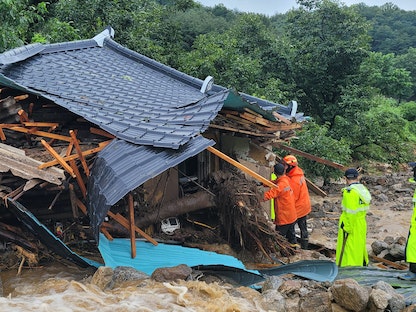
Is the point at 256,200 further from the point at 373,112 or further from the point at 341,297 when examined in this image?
the point at 373,112

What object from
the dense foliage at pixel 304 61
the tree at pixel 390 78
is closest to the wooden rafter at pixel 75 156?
the dense foliage at pixel 304 61

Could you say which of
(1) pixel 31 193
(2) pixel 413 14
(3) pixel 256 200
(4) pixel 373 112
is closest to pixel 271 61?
(4) pixel 373 112

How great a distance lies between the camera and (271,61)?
846 inches

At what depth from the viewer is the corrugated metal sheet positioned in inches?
178

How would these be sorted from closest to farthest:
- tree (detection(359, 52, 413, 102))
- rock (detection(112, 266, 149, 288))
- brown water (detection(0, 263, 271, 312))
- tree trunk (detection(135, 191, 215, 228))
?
brown water (detection(0, 263, 271, 312)) → rock (detection(112, 266, 149, 288)) → tree trunk (detection(135, 191, 215, 228)) → tree (detection(359, 52, 413, 102))

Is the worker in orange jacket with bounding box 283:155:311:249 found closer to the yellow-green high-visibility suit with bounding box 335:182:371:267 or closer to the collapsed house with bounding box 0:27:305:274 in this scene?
the collapsed house with bounding box 0:27:305:274

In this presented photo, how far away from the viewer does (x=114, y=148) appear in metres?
5.23

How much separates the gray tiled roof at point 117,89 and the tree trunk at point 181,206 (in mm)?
1418

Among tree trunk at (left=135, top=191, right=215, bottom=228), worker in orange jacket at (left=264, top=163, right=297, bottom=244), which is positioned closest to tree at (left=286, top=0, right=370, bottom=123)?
worker in orange jacket at (left=264, top=163, right=297, bottom=244)

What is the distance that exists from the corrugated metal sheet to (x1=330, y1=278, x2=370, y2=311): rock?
205 centimetres

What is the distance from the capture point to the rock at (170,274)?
466 centimetres

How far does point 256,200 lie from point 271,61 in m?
15.6

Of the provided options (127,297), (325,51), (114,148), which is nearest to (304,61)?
(325,51)

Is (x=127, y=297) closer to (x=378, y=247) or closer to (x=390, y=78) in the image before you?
(x=378, y=247)
